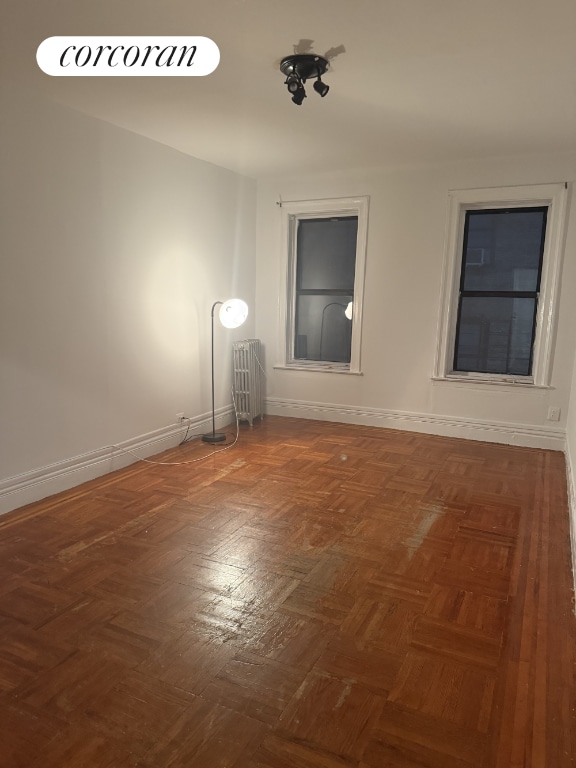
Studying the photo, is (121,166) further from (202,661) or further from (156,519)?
(202,661)

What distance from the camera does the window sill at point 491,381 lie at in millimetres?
4324

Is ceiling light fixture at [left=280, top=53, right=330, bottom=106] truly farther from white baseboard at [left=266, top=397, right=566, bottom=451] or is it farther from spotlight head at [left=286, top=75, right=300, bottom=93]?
white baseboard at [left=266, top=397, right=566, bottom=451]

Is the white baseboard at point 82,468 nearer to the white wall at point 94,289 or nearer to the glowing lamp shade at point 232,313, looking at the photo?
the white wall at point 94,289

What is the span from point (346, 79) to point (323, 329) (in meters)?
2.80

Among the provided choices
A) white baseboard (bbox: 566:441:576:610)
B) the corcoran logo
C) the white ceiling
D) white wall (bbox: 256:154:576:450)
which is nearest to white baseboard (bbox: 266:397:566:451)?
white wall (bbox: 256:154:576:450)

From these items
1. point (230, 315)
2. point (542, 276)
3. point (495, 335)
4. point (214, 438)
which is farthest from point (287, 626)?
point (542, 276)

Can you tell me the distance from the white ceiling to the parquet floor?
2330 mm

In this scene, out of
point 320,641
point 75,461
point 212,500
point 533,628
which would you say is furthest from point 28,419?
point 533,628

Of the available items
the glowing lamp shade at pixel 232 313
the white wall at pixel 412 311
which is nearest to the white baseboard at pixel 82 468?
the glowing lamp shade at pixel 232 313

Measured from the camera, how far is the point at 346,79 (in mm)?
2629

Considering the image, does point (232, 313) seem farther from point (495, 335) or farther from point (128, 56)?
point (495, 335)

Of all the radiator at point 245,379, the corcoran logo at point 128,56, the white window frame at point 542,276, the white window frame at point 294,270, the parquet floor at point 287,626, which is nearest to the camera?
the parquet floor at point 287,626

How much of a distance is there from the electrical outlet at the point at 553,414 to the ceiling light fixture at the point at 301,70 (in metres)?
3.11

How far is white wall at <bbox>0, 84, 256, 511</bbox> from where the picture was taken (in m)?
2.84
